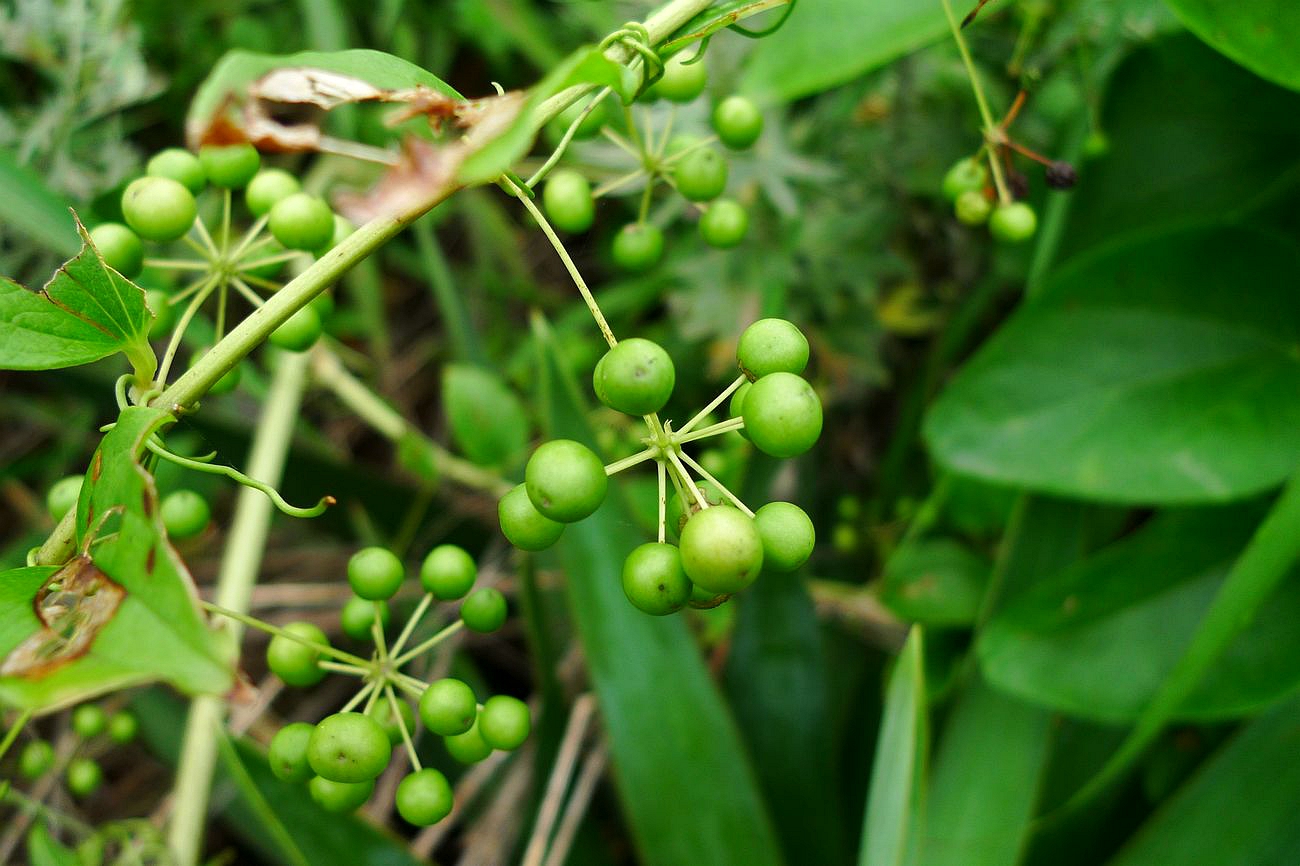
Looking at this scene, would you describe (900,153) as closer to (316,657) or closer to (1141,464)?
(1141,464)

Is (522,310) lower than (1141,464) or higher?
lower

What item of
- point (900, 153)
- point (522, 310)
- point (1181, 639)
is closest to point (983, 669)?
point (1181, 639)

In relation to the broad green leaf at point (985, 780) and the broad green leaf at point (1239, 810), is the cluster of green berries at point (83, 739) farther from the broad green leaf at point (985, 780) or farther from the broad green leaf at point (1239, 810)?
the broad green leaf at point (1239, 810)

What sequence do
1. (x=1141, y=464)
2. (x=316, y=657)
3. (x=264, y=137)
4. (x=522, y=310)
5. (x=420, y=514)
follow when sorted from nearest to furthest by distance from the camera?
(x=264, y=137)
(x=316, y=657)
(x=1141, y=464)
(x=420, y=514)
(x=522, y=310)

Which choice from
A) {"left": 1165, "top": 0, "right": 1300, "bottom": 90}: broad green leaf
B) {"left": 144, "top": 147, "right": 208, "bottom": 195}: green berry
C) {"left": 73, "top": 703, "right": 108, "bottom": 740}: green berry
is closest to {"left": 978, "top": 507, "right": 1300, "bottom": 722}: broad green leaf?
{"left": 1165, "top": 0, "right": 1300, "bottom": 90}: broad green leaf

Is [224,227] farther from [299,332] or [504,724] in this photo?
[504,724]

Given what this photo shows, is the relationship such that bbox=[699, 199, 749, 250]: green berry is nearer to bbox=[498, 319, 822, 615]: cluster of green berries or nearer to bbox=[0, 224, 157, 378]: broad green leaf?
bbox=[498, 319, 822, 615]: cluster of green berries
